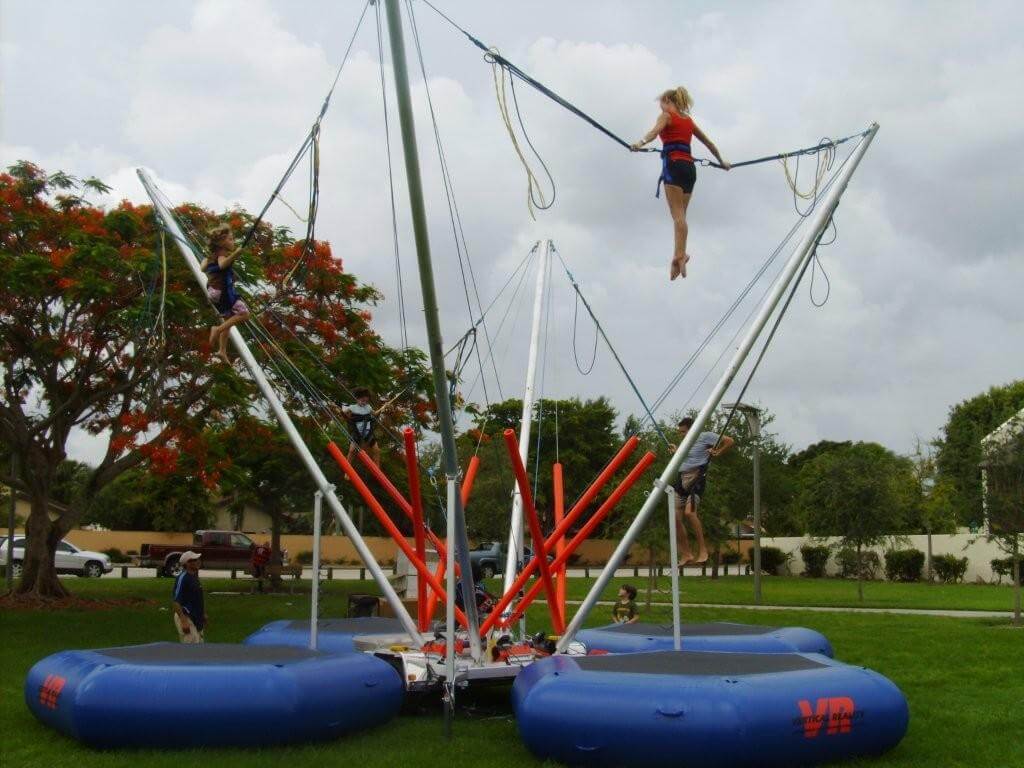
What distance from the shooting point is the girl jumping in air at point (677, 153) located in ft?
25.8

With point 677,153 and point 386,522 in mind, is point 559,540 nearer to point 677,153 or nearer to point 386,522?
point 386,522

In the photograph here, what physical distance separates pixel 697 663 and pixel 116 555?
40327 millimetres

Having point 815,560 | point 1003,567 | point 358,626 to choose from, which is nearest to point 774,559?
point 815,560

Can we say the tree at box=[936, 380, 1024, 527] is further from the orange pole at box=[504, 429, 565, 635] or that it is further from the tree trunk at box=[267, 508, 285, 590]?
the tree trunk at box=[267, 508, 285, 590]

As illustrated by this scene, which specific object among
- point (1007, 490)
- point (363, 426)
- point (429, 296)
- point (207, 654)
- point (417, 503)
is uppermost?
point (429, 296)

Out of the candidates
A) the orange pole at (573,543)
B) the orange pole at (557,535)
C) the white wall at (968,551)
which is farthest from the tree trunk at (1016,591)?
the white wall at (968,551)

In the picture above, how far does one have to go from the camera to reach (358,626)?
13.0m

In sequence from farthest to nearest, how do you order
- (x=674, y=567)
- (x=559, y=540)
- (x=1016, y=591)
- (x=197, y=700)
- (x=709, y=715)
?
(x=1016, y=591) → (x=559, y=540) → (x=674, y=567) → (x=197, y=700) → (x=709, y=715)

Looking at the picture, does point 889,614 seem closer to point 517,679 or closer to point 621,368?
point 621,368

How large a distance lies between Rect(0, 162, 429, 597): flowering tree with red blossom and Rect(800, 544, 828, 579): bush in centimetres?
2359

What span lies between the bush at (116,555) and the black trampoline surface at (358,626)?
33.4 meters

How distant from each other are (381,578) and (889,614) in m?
13.0

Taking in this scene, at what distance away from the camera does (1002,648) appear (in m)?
14.4

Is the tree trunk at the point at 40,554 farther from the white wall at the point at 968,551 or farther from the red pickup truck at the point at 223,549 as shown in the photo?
the white wall at the point at 968,551
